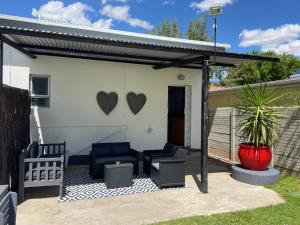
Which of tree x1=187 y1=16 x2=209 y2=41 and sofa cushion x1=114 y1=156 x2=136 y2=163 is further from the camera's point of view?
tree x1=187 y1=16 x2=209 y2=41

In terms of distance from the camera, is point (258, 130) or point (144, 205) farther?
point (258, 130)

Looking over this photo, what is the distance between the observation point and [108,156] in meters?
7.17

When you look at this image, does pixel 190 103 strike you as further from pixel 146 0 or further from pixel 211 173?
pixel 146 0

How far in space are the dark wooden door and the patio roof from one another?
1.20 metres

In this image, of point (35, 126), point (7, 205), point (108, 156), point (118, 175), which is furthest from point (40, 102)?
point (7, 205)

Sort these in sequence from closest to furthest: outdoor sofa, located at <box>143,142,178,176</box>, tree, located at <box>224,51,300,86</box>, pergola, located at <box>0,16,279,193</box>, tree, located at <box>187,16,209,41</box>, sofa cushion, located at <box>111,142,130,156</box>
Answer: pergola, located at <box>0,16,279,193</box> → outdoor sofa, located at <box>143,142,178,176</box> → sofa cushion, located at <box>111,142,130,156</box> → tree, located at <box>224,51,300,86</box> → tree, located at <box>187,16,209,41</box>

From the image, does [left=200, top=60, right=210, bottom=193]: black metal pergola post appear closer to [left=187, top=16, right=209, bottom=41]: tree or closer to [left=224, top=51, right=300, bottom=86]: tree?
[left=224, top=51, right=300, bottom=86]: tree

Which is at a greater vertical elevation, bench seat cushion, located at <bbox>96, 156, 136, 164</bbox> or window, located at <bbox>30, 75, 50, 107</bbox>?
window, located at <bbox>30, 75, 50, 107</bbox>

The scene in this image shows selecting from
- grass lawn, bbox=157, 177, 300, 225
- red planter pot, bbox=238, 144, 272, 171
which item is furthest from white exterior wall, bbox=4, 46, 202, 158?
grass lawn, bbox=157, 177, 300, 225

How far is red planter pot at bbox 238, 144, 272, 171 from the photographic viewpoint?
6496 millimetres

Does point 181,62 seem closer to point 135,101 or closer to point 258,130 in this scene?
point 135,101

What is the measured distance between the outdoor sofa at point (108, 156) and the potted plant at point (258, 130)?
2800 millimetres

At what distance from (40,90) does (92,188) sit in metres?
3.78

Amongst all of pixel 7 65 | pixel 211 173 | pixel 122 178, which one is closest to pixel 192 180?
pixel 211 173
